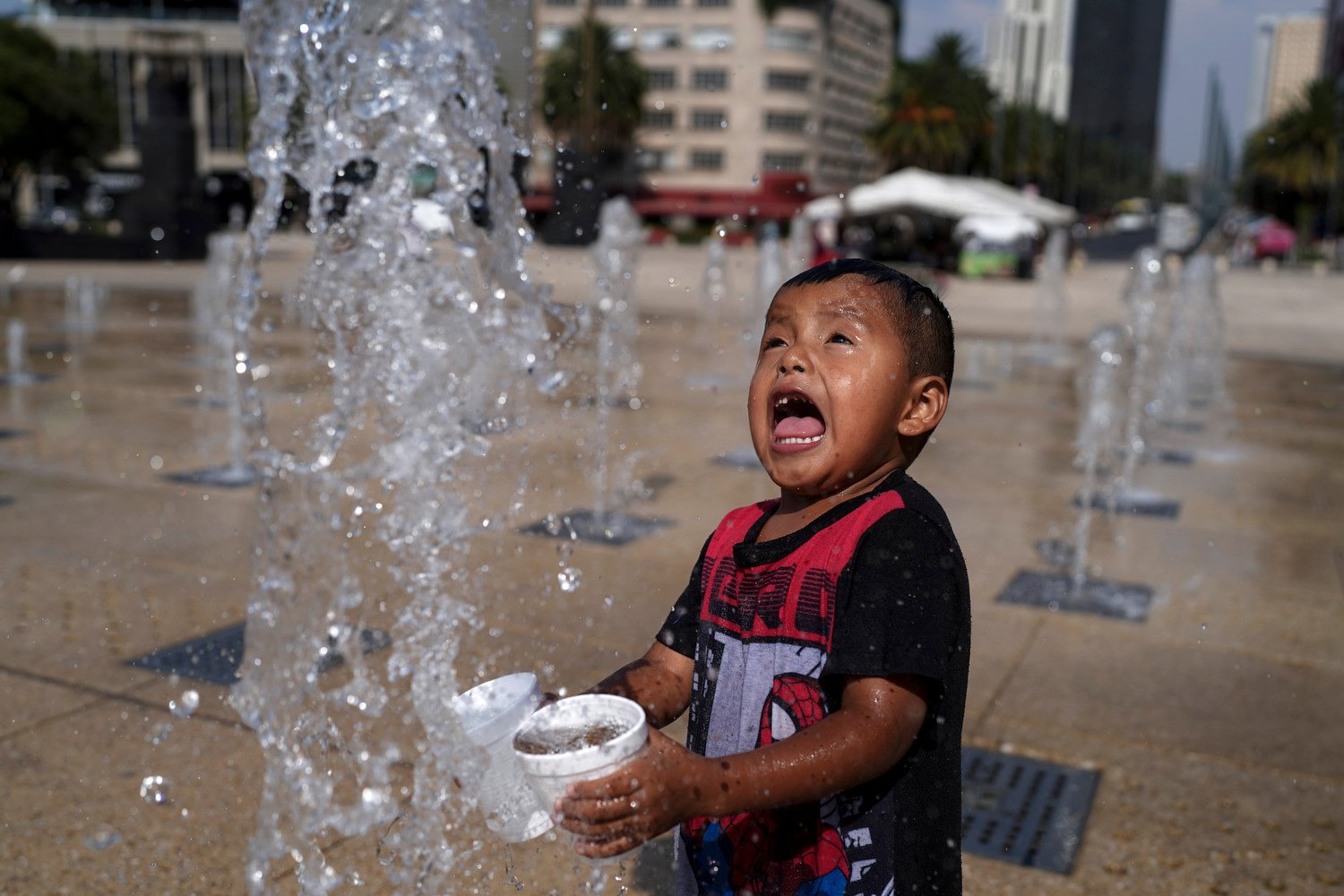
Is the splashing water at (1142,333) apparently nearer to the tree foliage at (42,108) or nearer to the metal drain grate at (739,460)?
the metal drain grate at (739,460)

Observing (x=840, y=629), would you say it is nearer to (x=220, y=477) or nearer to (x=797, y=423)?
(x=797, y=423)

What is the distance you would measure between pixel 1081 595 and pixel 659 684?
356 cm

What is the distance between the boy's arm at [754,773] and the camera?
1244 mm

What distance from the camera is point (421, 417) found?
2.95m

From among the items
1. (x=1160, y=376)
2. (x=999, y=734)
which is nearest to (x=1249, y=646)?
(x=999, y=734)

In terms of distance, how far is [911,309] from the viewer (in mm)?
1526

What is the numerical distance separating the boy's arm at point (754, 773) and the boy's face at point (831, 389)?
0.91ft

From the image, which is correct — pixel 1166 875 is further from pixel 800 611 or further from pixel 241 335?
pixel 241 335

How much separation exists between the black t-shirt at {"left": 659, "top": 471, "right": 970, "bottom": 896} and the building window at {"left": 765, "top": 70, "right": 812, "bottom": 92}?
67669mm

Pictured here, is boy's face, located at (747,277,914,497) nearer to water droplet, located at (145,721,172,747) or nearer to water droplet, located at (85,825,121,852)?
water droplet, located at (85,825,121,852)

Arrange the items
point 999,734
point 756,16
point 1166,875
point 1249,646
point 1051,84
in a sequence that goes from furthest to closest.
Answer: point 756,16
point 1051,84
point 1249,646
point 999,734
point 1166,875

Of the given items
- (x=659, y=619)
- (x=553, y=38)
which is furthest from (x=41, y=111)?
→ (x=659, y=619)

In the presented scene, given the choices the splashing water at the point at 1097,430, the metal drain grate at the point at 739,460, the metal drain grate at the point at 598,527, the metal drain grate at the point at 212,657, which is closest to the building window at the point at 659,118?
the splashing water at the point at 1097,430

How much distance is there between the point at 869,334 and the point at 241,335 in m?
2.04
